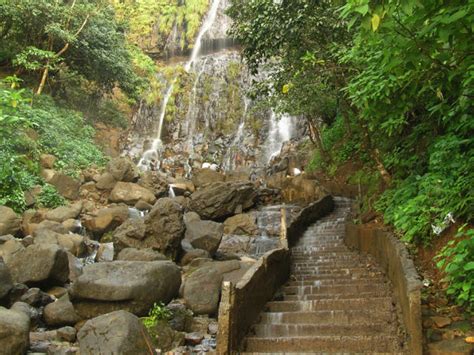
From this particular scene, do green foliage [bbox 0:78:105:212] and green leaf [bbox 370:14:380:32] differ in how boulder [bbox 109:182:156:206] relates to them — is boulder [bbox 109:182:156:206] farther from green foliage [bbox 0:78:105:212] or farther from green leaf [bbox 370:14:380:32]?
Answer: green leaf [bbox 370:14:380:32]

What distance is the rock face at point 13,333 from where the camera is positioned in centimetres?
655

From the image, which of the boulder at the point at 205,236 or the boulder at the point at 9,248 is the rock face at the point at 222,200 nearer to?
the boulder at the point at 205,236

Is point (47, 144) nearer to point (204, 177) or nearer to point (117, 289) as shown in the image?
point (204, 177)

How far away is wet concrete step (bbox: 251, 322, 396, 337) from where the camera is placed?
Answer: 6.31 metres

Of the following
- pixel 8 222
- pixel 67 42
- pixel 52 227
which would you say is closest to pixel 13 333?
pixel 52 227

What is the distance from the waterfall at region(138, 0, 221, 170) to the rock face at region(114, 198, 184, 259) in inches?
503

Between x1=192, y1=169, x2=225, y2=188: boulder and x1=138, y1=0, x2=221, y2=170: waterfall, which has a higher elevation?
x1=138, y1=0, x2=221, y2=170: waterfall

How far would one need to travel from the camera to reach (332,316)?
268 inches

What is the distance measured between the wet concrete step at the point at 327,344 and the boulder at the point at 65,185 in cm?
1303

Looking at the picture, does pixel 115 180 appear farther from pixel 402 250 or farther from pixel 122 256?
pixel 402 250

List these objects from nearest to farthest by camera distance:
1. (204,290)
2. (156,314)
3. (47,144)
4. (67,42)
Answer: (156,314)
(204,290)
(47,144)
(67,42)

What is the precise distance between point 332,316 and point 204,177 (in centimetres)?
1598

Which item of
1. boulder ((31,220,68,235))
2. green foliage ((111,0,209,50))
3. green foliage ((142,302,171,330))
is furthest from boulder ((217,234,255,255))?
green foliage ((111,0,209,50))

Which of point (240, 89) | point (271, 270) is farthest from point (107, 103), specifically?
point (271, 270)
